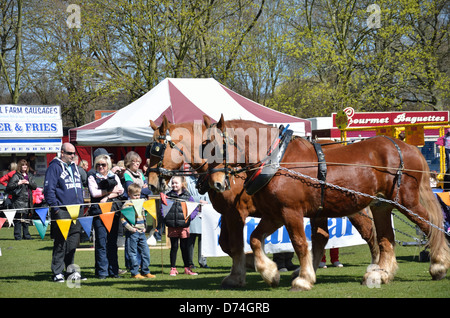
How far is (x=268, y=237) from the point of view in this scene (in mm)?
9531

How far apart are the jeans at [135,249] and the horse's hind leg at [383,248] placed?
135 inches

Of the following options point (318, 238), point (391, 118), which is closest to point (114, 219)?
point (318, 238)

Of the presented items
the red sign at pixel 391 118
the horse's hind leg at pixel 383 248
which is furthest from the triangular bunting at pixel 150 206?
the red sign at pixel 391 118

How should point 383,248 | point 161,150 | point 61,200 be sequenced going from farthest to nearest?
point 61,200 → point 383,248 → point 161,150

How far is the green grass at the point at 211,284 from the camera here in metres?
6.81

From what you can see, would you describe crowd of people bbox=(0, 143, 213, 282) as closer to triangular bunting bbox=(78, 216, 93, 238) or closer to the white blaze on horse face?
triangular bunting bbox=(78, 216, 93, 238)

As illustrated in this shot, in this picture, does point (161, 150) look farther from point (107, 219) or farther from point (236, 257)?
point (107, 219)

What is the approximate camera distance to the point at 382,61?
1170 inches

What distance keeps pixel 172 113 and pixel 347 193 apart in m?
7.74

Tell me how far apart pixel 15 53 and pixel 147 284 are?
2585 cm

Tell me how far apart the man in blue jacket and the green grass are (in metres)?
0.32

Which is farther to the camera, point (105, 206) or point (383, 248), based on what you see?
point (105, 206)

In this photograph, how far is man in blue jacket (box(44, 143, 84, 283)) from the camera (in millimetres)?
8391
